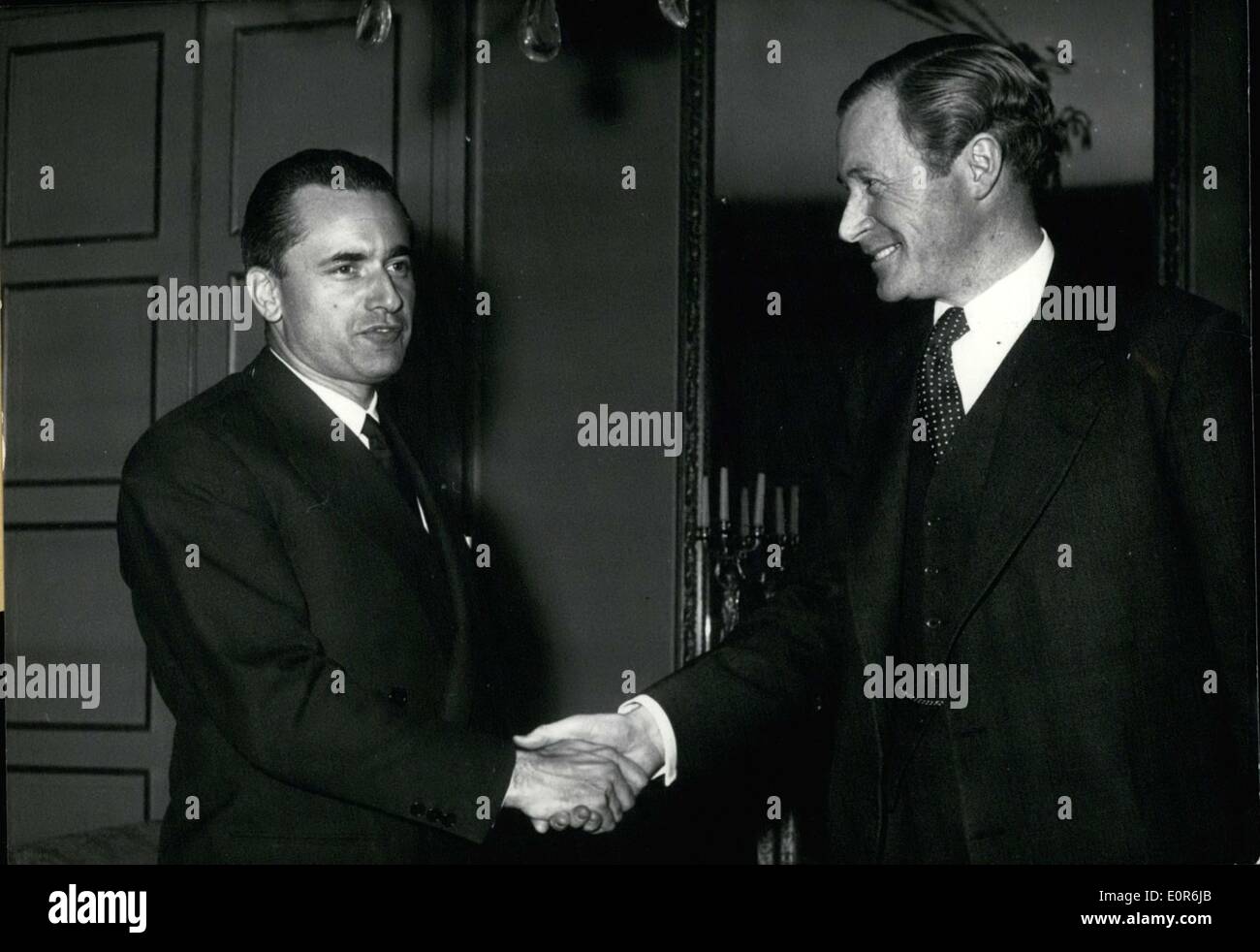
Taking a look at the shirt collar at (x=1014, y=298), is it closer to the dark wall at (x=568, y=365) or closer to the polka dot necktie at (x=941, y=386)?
the polka dot necktie at (x=941, y=386)

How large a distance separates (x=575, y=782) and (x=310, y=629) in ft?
1.65

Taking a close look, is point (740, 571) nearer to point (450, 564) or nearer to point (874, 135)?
point (450, 564)

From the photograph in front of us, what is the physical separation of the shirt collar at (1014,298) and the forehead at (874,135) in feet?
0.86

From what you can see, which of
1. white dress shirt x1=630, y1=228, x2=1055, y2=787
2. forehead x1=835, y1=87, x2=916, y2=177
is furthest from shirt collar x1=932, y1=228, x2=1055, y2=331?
forehead x1=835, y1=87, x2=916, y2=177

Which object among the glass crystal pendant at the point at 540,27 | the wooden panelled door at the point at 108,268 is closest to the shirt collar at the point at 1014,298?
the glass crystal pendant at the point at 540,27

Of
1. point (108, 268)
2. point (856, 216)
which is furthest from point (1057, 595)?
point (108, 268)

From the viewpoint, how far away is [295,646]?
1.99 m

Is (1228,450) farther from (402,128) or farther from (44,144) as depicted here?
(44,144)

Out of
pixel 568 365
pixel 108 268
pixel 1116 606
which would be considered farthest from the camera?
pixel 568 365

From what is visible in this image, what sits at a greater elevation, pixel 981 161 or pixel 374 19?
pixel 374 19

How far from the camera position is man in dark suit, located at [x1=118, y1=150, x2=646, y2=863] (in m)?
1.98

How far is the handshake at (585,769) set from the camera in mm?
2133
